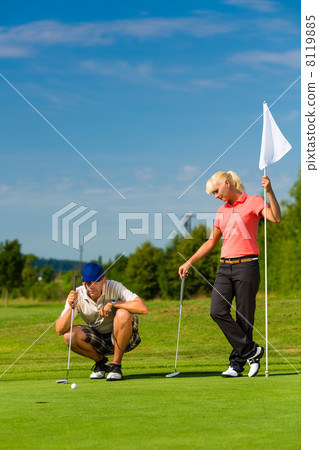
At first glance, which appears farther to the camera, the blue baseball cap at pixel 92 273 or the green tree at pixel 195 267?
the green tree at pixel 195 267

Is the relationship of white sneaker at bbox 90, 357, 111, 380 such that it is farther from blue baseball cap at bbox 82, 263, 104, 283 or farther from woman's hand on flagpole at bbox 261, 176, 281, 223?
woman's hand on flagpole at bbox 261, 176, 281, 223

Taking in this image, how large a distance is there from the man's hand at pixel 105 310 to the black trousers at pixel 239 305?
3.30 ft

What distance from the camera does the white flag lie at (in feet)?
23.2

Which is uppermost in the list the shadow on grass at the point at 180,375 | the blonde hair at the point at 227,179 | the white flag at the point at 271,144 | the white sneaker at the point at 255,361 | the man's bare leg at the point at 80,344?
the white flag at the point at 271,144

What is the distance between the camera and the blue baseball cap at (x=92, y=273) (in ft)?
21.0

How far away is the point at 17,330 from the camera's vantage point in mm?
17453

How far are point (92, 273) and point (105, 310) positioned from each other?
0.39 m

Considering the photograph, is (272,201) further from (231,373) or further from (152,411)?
(152,411)

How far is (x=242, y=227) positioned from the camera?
21.2ft

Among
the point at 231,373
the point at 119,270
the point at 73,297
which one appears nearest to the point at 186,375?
the point at 231,373

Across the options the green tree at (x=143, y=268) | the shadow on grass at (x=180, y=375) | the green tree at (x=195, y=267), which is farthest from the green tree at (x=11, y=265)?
the shadow on grass at (x=180, y=375)

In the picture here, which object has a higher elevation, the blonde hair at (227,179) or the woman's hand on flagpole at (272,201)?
the blonde hair at (227,179)

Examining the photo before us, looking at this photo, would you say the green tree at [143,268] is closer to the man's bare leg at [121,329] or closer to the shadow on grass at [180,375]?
the shadow on grass at [180,375]

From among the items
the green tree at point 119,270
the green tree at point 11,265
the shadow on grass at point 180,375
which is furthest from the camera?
the green tree at point 11,265
